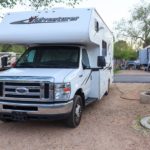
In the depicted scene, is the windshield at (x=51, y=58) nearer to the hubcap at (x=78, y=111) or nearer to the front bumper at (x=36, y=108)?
the hubcap at (x=78, y=111)

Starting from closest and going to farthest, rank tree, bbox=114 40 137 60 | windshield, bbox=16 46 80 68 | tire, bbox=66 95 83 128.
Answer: tire, bbox=66 95 83 128 < windshield, bbox=16 46 80 68 < tree, bbox=114 40 137 60

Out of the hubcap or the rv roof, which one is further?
the rv roof

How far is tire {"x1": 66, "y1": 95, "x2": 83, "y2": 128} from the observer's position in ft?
24.7

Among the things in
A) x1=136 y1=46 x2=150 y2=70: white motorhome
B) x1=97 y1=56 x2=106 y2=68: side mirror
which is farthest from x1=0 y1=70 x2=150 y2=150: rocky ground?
x1=136 y1=46 x2=150 y2=70: white motorhome

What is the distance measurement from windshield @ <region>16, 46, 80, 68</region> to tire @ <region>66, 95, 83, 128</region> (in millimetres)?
957

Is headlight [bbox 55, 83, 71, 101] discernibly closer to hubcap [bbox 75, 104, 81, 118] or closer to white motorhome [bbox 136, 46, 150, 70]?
hubcap [bbox 75, 104, 81, 118]

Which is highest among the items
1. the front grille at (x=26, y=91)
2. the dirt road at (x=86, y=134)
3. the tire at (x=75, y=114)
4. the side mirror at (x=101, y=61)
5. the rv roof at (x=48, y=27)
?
the rv roof at (x=48, y=27)

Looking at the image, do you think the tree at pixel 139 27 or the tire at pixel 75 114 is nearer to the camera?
the tire at pixel 75 114

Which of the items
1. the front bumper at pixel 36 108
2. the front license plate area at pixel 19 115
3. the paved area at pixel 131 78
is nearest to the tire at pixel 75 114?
the front bumper at pixel 36 108

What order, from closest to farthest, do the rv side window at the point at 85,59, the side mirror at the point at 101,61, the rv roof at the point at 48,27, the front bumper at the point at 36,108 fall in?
the front bumper at the point at 36,108
the rv roof at the point at 48,27
the rv side window at the point at 85,59
the side mirror at the point at 101,61

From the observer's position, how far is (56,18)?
8.66 meters

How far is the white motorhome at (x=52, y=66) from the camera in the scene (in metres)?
7.07

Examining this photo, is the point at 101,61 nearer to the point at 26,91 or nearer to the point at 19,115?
the point at 26,91

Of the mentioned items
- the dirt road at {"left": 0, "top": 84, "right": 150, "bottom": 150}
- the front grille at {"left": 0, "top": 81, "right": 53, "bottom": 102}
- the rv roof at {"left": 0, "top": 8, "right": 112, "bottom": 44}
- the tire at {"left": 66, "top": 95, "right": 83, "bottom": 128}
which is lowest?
the dirt road at {"left": 0, "top": 84, "right": 150, "bottom": 150}
